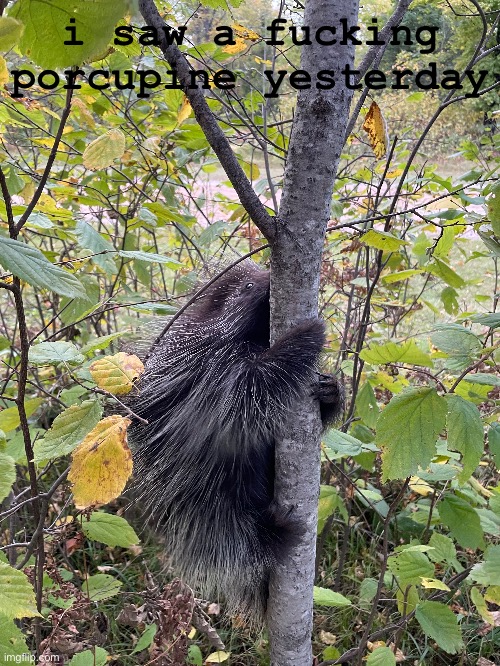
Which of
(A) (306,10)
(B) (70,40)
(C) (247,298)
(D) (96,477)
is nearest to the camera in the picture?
(B) (70,40)

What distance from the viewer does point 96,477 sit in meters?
0.70

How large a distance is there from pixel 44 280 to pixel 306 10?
0.72m

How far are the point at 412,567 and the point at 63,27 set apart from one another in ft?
4.45

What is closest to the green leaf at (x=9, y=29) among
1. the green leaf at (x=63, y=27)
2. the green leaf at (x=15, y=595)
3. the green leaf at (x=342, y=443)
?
the green leaf at (x=63, y=27)

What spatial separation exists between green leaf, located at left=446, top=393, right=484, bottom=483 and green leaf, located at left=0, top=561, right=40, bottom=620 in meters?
0.74

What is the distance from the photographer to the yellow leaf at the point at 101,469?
693 millimetres

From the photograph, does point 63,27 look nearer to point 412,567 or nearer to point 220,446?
point 220,446

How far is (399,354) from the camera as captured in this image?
40.6 inches

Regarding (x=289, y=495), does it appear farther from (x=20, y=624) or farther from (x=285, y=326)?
(x=20, y=624)

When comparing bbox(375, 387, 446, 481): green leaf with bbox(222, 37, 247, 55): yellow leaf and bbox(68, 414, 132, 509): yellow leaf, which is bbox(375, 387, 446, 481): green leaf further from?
bbox(222, 37, 247, 55): yellow leaf

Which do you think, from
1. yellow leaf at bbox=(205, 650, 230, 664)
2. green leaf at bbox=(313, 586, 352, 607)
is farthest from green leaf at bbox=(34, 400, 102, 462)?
yellow leaf at bbox=(205, 650, 230, 664)

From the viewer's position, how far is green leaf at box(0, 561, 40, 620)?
0.57 meters

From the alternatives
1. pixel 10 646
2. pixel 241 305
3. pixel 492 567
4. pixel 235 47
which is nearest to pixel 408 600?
pixel 492 567

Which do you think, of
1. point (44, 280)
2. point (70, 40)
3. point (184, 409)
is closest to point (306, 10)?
point (70, 40)
